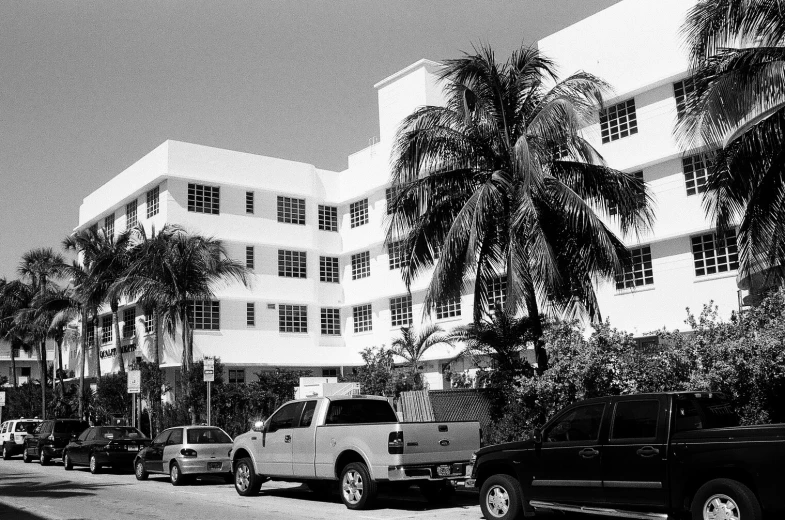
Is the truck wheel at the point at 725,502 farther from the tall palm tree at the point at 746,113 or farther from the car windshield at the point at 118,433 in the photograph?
the car windshield at the point at 118,433

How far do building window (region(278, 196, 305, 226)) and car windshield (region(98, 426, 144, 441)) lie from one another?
18475mm

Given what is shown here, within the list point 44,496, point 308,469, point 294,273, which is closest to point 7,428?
point 294,273

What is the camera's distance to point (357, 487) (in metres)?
14.0

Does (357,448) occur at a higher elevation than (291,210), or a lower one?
lower

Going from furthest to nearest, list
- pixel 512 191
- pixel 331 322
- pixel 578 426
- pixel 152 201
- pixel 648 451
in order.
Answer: pixel 331 322, pixel 152 201, pixel 512 191, pixel 578 426, pixel 648 451

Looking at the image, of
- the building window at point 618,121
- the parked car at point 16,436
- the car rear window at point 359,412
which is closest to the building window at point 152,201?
the parked car at point 16,436

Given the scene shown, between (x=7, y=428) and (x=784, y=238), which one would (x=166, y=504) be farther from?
(x=7, y=428)

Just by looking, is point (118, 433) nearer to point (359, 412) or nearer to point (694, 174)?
point (359, 412)

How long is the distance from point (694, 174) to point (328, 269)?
2088cm

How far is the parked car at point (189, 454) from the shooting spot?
19.7 metres

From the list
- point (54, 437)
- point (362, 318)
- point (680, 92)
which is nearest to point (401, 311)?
point (362, 318)

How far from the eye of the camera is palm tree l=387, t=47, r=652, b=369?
1834 centimetres

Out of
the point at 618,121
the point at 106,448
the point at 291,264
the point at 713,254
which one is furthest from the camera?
the point at 291,264

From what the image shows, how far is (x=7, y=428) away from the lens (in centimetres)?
3347
